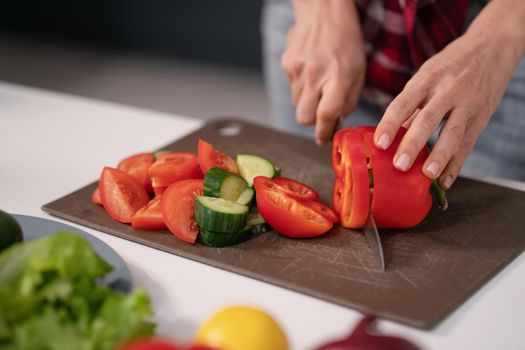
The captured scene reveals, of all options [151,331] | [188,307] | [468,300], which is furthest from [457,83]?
[151,331]

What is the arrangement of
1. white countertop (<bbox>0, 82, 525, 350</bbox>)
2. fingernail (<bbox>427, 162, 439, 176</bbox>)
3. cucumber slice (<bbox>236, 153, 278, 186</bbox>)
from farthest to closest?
1. cucumber slice (<bbox>236, 153, 278, 186</bbox>)
2. fingernail (<bbox>427, 162, 439, 176</bbox>)
3. white countertop (<bbox>0, 82, 525, 350</bbox>)

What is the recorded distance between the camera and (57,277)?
40.4 inches

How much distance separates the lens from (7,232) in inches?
46.0

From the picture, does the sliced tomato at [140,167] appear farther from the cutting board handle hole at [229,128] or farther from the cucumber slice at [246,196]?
the cutting board handle hole at [229,128]

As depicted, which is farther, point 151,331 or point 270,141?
point 270,141

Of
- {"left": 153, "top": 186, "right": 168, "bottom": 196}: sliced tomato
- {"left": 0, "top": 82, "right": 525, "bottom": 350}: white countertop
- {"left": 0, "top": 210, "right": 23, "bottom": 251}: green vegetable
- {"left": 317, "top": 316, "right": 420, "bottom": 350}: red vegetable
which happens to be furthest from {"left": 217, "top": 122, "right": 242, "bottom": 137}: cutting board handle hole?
{"left": 317, "top": 316, "right": 420, "bottom": 350}: red vegetable

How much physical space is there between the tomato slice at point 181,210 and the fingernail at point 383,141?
34 cm

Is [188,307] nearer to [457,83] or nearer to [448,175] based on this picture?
[448,175]

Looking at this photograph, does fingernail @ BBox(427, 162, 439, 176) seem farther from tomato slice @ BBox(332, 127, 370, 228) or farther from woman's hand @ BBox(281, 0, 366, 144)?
woman's hand @ BBox(281, 0, 366, 144)

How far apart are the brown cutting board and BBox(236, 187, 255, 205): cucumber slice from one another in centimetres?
7

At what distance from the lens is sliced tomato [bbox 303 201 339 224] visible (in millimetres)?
1424

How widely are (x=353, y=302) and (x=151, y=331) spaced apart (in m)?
0.34

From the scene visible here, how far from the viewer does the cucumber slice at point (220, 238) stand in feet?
4.45

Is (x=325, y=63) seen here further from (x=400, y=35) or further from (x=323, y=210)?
(x=323, y=210)
